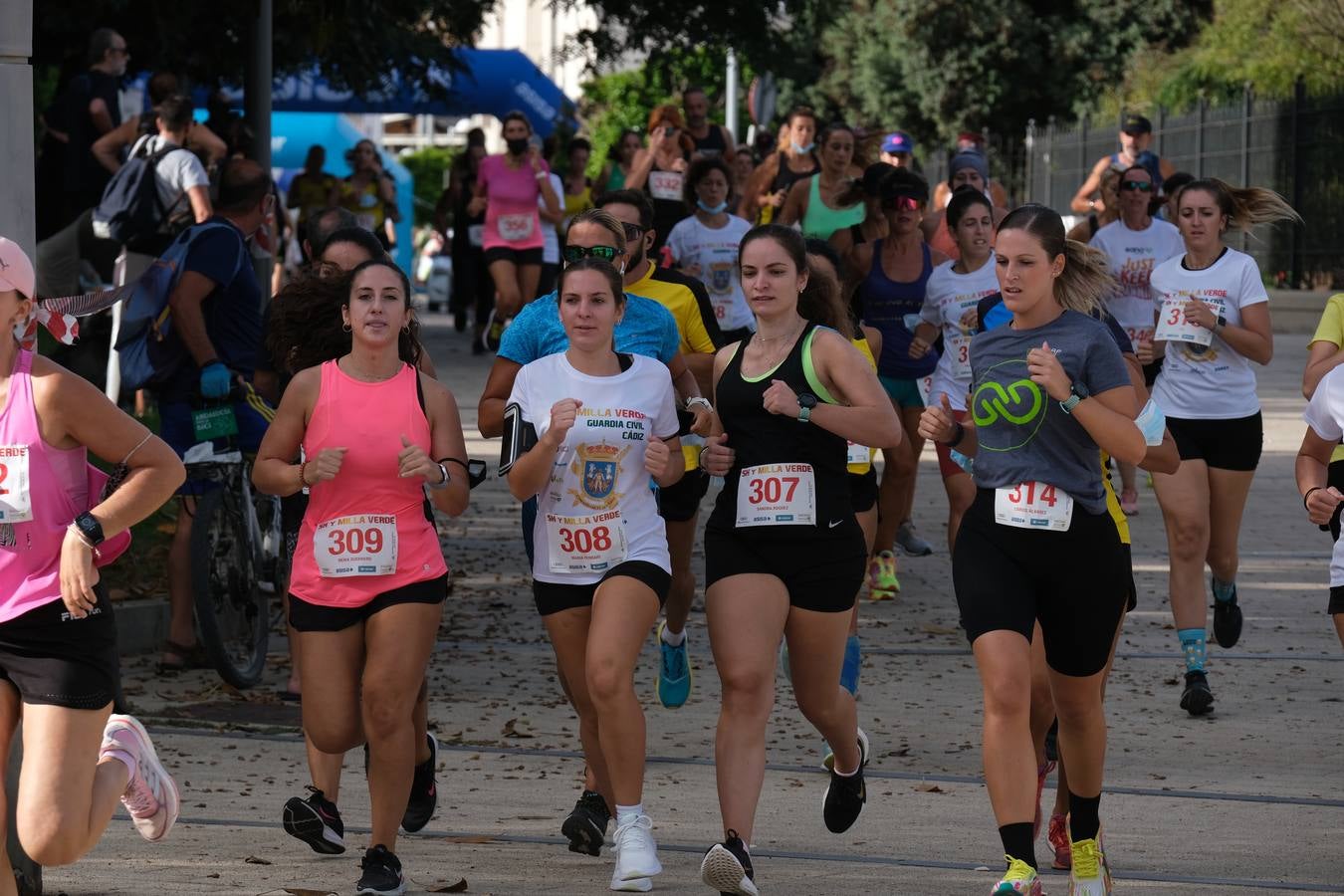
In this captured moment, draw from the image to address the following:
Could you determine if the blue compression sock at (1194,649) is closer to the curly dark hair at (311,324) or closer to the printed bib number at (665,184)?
the curly dark hair at (311,324)

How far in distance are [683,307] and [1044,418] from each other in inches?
Answer: 87.4

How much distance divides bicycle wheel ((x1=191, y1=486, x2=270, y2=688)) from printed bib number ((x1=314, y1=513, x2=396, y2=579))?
262 centimetres

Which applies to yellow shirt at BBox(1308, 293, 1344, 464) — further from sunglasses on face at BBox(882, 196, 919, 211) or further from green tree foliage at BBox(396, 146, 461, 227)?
green tree foliage at BBox(396, 146, 461, 227)

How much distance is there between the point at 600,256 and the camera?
667 centimetres

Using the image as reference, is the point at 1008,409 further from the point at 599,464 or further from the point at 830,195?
the point at 830,195

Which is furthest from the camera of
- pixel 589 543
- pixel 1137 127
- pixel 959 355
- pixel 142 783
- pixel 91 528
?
pixel 1137 127

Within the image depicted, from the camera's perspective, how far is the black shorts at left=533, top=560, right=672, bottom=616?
5.98 m

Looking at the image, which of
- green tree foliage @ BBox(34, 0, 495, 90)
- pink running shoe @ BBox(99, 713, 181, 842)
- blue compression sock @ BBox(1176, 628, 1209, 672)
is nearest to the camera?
pink running shoe @ BBox(99, 713, 181, 842)

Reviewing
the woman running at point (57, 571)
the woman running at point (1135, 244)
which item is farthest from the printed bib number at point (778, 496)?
the woman running at point (1135, 244)

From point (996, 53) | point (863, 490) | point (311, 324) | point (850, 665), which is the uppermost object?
point (996, 53)

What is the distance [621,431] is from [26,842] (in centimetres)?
207

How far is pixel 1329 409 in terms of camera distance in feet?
20.8

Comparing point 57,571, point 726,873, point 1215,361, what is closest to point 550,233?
point 1215,361

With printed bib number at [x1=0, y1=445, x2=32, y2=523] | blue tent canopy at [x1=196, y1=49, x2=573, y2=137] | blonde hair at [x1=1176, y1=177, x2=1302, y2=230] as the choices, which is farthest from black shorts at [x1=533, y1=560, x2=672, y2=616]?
blue tent canopy at [x1=196, y1=49, x2=573, y2=137]
